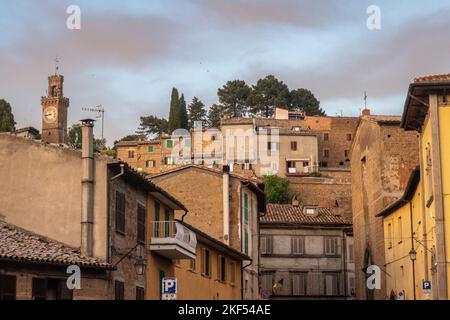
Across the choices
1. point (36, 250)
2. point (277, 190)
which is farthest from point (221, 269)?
point (277, 190)

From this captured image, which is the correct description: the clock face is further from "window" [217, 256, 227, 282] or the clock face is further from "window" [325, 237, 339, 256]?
"window" [217, 256, 227, 282]

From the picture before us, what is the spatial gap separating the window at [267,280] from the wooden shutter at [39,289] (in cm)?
4411

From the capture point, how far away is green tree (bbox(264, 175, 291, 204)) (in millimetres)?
102062

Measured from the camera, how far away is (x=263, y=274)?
70.6 metres

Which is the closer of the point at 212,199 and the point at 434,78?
the point at 434,78

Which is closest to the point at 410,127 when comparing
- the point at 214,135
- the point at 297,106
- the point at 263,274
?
the point at 263,274

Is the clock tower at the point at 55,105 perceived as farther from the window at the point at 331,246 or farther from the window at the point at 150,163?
the window at the point at 331,246

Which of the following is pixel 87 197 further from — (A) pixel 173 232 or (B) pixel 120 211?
(A) pixel 173 232

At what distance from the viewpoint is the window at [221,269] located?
4622cm

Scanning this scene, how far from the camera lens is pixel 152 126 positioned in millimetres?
146125

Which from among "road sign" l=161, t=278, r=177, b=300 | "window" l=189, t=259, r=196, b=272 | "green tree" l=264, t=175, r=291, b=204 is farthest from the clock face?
"road sign" l=161, t=278, r=177, b=300

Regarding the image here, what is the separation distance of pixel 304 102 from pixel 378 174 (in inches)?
3871

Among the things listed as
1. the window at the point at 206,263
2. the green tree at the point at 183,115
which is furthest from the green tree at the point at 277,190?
the window at the point at 206,263

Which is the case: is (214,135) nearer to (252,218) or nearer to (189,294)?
(252,218)
